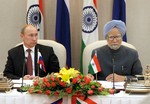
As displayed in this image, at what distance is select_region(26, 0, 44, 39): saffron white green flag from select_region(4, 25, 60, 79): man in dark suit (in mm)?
759

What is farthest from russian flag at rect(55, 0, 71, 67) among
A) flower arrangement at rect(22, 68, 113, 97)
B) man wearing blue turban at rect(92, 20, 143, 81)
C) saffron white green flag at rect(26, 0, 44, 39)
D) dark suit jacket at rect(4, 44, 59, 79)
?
flower arrangement at rect(22, 68, 113, 97)

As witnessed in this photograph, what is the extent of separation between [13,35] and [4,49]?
30 centimetres

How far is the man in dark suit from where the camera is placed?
375cm

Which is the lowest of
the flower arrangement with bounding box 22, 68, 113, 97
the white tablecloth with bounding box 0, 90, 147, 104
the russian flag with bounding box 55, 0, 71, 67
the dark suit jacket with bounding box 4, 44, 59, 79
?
the white tablecloth with bounding box 0, 90, 147, 104

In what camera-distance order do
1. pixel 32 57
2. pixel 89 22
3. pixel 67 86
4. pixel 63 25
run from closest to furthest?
pixel 67 86 → pixel 32 57 → pixel 89 22 → pixel 63 25

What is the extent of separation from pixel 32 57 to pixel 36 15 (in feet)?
3.58

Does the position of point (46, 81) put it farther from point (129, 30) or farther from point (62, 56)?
point (129, 30)

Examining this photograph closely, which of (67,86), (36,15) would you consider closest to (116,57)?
(67,86)

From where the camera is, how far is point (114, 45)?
3570 mm

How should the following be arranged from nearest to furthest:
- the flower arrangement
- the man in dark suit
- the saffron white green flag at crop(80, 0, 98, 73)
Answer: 1. the flower arrangement
2. the man in dark suit
3. the saffron white green flag at crop(80, 0, 98, 73)

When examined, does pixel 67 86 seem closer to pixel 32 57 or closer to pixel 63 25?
pixel 32 57

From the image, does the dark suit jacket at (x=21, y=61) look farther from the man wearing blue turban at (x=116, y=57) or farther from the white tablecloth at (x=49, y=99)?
the white tablecloth at (x=49, y=99)

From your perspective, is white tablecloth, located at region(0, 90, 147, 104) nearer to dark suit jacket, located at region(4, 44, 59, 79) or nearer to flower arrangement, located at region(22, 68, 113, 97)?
flower arrangement, located at region(22, 68, 113, 97)

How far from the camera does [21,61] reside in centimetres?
380
